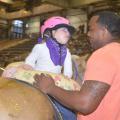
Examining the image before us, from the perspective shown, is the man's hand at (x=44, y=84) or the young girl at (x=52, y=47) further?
the young girl at (x=52, y=47)

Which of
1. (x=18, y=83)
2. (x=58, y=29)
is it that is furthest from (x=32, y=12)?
(x=18, y=83)

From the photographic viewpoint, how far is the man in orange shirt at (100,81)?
2.20 m

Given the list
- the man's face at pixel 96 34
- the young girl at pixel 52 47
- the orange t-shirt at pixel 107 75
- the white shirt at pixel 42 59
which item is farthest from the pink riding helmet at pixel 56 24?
the orange t-shirt at pixel 107 75

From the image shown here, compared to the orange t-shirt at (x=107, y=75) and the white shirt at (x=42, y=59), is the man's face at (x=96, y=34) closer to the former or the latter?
the orange t-shirt at (x=107, y=75)

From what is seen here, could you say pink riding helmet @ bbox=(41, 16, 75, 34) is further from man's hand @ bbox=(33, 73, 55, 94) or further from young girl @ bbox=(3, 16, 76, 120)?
man's hand @ bbox=(33, 73, 55, 94)

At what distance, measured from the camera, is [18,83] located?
2.28 meters

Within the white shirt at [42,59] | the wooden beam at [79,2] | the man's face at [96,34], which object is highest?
the wooden beam at [79,2]

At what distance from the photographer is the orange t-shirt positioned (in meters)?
2.21

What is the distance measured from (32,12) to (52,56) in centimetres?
1884

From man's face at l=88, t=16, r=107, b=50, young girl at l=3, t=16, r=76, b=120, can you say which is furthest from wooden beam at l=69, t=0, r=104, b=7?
man's face at l=88, t=16, r=107, b=50

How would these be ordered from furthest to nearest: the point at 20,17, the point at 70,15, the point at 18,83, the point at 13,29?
the point at 13,29 → the point at 20,17 → the point at 70,15 → the point at 18,83

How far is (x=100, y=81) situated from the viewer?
219cm

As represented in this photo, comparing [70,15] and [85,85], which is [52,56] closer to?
[85,85]

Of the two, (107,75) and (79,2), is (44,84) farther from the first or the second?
(79,2)
